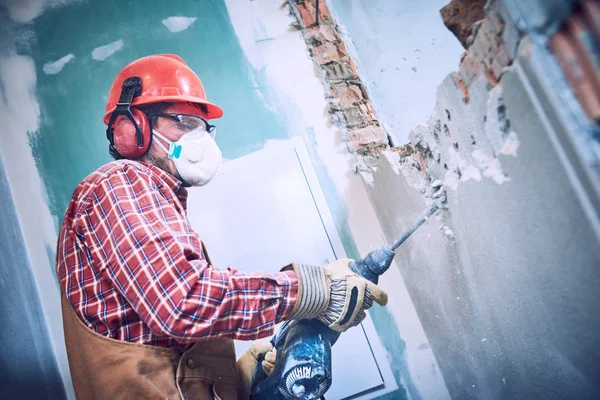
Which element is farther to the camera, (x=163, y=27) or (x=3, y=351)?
(x=163, y=27)

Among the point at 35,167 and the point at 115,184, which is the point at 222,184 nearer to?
the point at 115,184

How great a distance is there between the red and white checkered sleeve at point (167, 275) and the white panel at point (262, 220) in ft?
2.82

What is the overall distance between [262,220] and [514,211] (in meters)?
1.38

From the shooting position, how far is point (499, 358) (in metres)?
1.18

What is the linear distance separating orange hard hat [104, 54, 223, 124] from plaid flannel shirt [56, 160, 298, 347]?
0.32m

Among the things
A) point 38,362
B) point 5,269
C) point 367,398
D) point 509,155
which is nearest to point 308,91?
point 509,155

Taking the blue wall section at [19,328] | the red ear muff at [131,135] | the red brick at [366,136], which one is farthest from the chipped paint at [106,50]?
the red brick at [366,136]

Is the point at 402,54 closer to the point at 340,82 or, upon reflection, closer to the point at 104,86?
the point at 340,82

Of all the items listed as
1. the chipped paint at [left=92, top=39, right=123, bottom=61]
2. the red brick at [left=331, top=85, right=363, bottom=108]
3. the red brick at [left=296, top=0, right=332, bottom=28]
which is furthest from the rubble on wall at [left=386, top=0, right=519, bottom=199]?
the chipped paint at [left=92, top=39, right=123, bottom=61]

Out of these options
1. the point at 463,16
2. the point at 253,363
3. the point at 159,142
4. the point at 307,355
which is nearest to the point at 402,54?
the point at 463,16

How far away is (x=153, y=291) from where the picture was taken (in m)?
1.02

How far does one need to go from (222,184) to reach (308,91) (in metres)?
0.72

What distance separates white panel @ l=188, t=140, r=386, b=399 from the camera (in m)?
2.07

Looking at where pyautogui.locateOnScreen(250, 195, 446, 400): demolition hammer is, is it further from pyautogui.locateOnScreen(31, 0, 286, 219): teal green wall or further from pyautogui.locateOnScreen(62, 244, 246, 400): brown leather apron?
pyautogui.locateOnScreen(31, 0, 286, 219): teal green wall
